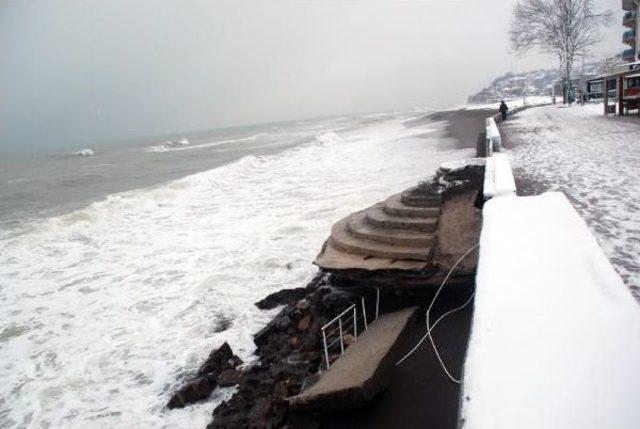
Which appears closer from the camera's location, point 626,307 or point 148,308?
point 626,307

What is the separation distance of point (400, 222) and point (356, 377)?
11.2ft

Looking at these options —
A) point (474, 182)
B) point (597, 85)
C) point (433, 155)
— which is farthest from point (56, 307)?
point (597, 85)

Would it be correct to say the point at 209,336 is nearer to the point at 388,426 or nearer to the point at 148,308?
the point at 148,308

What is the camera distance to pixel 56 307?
9.79m

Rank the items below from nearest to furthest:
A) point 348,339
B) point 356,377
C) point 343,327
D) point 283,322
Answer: point 356,377
point 348,339
point 343,327
point 283,322

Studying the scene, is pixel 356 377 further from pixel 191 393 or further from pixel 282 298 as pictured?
pixel 282 298

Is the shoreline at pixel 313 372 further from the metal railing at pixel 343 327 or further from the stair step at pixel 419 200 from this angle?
the stair step at pixel 419 200

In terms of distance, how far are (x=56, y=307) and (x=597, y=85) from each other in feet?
131

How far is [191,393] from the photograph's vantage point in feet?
19.3

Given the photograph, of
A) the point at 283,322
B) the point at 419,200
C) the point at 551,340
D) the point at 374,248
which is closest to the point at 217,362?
the point at 283,322

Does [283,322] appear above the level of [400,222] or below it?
below

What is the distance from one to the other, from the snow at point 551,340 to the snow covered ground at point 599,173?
1221 mm

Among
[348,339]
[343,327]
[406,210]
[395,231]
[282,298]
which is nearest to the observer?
[348,339]

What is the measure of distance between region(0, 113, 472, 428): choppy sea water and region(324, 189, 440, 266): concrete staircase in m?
1.85
